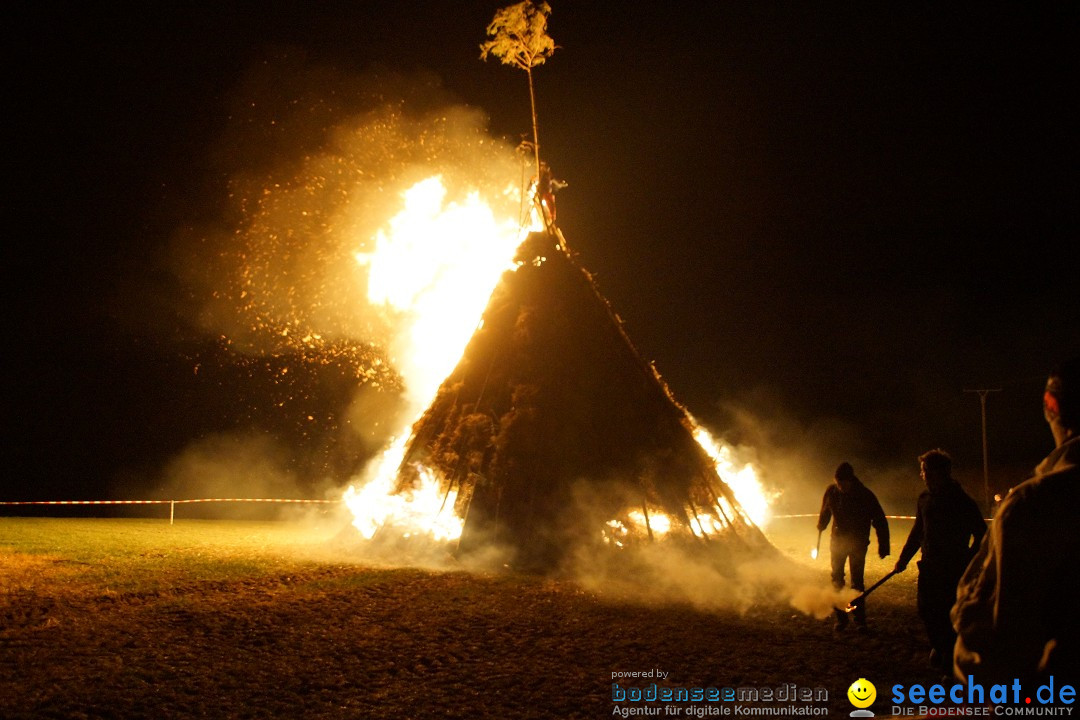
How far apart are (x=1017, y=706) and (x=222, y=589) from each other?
28.6ft

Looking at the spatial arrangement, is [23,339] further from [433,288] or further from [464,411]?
[464,411]

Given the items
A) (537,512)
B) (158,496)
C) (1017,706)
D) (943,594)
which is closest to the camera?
(1017,706)

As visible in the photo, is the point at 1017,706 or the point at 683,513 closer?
the point at 1017,706

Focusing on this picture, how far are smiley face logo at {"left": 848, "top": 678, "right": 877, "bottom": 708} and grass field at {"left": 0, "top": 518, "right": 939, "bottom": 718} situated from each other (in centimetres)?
7

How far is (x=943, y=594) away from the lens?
5.70 metres

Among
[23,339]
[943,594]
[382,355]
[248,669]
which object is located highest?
[23,339]

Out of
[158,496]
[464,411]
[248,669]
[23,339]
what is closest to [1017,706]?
[248,669]

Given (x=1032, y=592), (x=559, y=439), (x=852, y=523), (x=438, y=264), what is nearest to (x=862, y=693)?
(x=852, y=523)

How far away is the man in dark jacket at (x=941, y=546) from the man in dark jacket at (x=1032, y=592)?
3576 mm

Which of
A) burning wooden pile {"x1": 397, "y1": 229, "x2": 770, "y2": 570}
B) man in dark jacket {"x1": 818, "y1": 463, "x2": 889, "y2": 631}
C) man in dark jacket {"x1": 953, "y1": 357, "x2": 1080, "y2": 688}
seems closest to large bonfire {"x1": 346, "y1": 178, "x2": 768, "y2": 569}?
burning wooden pile {"x1": 397, "y1": 229, "x2": 770, "y2": 570}

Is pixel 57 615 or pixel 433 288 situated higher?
pixel 433 288

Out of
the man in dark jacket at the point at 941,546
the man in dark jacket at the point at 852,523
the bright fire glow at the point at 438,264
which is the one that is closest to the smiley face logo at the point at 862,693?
the man in dark jacket at the point at 941,546

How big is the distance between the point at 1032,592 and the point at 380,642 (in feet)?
18.7

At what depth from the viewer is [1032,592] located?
230 centimetres
